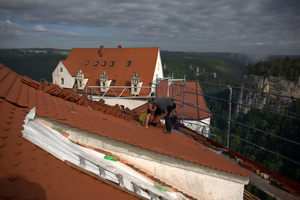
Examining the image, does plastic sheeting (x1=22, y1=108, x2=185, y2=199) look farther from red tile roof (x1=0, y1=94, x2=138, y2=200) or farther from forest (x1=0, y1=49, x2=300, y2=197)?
forest (x1=0, y1=49, x2=300, y2=197)

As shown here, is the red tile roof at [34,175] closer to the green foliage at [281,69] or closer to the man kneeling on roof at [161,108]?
the man kneeling on roof at [161,108]

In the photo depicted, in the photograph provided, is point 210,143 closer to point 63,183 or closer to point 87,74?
point 63,183

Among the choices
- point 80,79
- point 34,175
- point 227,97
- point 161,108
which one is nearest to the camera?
point 34,175

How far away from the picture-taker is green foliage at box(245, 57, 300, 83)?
60000mm

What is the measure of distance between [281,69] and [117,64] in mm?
50695

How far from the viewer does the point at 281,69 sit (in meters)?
62.1

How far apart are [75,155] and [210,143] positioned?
5.90 metres

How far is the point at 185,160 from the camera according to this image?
4871 mm

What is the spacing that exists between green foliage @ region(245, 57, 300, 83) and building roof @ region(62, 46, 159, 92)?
44.4m

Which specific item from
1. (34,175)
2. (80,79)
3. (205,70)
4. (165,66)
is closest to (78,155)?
(34,175)

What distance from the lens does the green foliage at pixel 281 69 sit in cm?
6000

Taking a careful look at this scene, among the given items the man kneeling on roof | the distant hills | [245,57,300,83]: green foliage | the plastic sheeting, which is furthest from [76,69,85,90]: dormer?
[245,57,300,83]: green foliage

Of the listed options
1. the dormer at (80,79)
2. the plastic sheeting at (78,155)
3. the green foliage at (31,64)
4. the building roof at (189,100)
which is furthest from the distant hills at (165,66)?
the plastic sheeting at (78,155)

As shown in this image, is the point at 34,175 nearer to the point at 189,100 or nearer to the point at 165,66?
the point at 189,100
